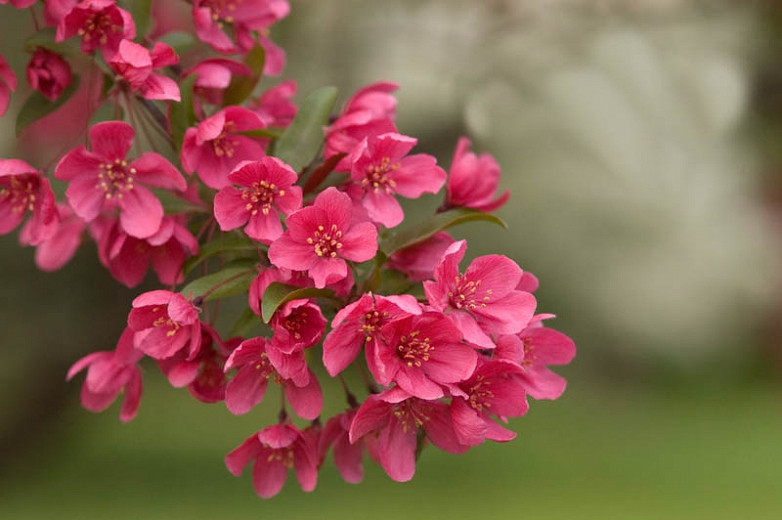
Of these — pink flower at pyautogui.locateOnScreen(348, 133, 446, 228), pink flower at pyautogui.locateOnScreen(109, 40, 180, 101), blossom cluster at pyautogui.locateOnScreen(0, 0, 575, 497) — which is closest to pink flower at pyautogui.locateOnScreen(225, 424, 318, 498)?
blossom cluster at pyautogui.locateOnScreen(0, 0, 575, 497)

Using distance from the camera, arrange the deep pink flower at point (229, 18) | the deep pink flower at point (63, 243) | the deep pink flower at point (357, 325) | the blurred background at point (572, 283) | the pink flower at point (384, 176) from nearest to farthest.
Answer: the deep pink flower at point (357, 325), the pink flower at point (384, 176), the deep pink flower at point (229, 18), the deep pink flower at point (63, 243), the blurred background at point (572, 283)

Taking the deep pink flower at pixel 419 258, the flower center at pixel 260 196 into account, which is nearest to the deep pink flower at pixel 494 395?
the deep pink flower at pixel 419 258

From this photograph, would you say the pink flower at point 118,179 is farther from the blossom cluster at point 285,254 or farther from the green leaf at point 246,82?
the green leaf at point 246,82

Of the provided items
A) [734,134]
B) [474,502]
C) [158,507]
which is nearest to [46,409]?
[158,507]

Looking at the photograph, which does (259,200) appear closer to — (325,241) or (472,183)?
(325,241)

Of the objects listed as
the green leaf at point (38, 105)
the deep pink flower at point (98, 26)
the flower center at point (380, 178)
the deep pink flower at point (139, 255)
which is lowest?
the deep pink flower at point (139, 255)

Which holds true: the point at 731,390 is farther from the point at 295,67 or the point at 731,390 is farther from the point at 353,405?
the point at 353,405
